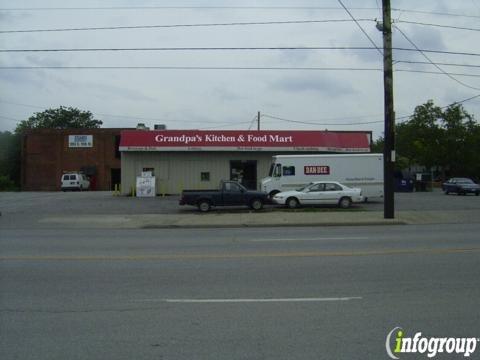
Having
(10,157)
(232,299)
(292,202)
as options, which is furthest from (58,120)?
(232,299)

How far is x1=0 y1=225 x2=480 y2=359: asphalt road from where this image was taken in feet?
17.0

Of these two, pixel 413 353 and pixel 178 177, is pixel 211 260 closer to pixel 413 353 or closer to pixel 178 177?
pixel 413 353

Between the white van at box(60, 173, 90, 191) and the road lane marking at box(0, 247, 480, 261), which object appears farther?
the white van at box(60, 173, 90, 191)

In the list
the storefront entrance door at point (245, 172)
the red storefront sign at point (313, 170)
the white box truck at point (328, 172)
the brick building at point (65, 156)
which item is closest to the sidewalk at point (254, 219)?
the white box truck at point (328, 172)

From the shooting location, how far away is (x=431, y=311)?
20.7 feet

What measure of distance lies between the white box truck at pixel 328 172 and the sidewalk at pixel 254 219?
6220 millimetres

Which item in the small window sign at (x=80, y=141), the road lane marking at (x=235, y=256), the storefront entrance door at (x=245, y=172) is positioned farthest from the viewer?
the small window sign at (x=80, y=141)

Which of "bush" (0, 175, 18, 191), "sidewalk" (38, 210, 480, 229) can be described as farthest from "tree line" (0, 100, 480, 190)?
"sidewalk" (38, 210, 480, 229)

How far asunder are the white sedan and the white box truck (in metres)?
3.45

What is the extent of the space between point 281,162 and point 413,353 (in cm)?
2451

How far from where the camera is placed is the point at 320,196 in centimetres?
2553

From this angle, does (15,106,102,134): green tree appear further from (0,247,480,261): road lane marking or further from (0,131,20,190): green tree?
(0,247,480,261): road lane marking

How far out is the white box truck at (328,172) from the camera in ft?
95.6

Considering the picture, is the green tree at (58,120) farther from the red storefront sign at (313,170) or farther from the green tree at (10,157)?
the red storefront sign at (313,170)
